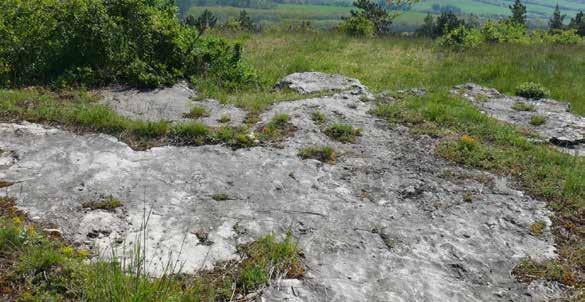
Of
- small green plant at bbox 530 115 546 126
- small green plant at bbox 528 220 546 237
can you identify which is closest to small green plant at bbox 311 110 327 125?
small green plant at bbox 528 220 546 237

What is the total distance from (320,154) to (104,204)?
314cm

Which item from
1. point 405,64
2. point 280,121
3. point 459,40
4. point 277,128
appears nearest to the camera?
point 277,128

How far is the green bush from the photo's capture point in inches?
372

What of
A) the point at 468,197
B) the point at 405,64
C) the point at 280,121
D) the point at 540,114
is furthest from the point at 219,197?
the point at 405,64

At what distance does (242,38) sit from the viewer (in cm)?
Answer: 1722

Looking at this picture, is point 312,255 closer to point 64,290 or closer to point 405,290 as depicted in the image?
point 405,290

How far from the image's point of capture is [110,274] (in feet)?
12.0

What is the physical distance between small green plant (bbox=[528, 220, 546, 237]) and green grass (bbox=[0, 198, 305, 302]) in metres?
2.81

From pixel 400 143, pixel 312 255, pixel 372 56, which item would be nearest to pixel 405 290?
pixel 312 255

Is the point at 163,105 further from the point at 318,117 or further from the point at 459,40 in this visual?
the point at 459,40

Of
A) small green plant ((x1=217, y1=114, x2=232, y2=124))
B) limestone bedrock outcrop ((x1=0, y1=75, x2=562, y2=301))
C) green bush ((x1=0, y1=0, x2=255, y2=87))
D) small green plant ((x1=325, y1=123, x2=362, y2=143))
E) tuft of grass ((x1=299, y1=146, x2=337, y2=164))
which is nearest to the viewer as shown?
limestone bedrock outcrop ((x1=0, y1=75, x2=562, y2=301))

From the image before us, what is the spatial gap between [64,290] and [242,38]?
1428cm

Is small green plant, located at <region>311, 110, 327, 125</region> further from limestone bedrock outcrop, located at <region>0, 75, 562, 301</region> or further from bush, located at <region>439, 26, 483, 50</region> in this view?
bush, located at <region>439, 26, 483, 50</region>

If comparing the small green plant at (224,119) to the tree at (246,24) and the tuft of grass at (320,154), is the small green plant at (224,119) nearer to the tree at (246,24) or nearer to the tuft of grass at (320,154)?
the tuft of grass at (320,154)
